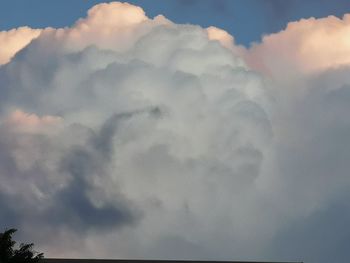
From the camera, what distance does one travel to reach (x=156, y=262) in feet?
556

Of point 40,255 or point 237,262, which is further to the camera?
point 237,262

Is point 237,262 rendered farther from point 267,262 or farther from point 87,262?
point 87,262

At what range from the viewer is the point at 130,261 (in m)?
168

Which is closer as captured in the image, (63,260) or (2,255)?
(2,255)

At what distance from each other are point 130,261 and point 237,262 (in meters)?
Result: 17.9

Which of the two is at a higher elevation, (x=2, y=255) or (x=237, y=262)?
(x=237, y=262)

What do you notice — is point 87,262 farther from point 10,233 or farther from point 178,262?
point 10,233

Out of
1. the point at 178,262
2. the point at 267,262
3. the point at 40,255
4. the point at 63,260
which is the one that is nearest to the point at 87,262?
the point at 63,260

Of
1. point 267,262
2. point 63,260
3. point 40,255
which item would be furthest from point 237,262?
point 40,255

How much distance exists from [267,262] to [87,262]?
30110 mm

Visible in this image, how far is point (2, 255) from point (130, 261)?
59180mm

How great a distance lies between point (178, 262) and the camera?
170m

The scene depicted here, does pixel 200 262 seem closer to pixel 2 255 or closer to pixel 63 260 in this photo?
pixel 63 260

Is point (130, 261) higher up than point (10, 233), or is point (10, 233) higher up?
point (130, 261)
